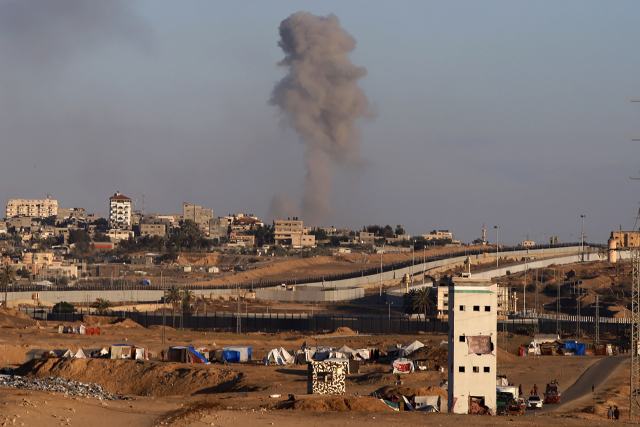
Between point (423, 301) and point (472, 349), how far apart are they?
58.0m

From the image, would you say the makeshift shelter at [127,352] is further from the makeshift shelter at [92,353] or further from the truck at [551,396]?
the truck at [551,396]

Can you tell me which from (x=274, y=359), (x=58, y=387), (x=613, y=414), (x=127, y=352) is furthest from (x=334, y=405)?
(x=127, y=352)

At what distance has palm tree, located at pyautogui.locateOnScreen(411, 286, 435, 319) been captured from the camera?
93.0 m

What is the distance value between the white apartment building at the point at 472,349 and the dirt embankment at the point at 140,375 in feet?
49.5

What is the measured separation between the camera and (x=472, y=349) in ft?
116

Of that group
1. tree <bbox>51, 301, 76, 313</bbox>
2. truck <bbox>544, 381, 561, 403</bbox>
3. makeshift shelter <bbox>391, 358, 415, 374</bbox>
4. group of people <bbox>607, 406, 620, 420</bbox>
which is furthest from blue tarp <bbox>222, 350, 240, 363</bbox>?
tree <bbox>51, 301, 76, 313</bbox>

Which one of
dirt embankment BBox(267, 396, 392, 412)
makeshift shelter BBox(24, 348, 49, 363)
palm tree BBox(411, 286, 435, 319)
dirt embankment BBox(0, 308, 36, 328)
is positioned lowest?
makeshift shelter BBox(24, 348, 49, 363)

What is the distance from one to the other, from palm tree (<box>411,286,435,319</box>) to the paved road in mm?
32769

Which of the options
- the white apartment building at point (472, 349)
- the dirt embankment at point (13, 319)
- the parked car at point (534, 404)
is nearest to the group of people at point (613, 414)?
the parked car at point (534, 404)

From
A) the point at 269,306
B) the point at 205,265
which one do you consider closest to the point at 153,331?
the point at 269,306

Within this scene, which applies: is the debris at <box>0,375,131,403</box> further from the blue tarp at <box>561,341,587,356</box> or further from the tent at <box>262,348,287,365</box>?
the blue tarp at <box>561,341,587,356</box>

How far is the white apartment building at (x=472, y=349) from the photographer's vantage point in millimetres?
35188

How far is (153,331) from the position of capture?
7638cm

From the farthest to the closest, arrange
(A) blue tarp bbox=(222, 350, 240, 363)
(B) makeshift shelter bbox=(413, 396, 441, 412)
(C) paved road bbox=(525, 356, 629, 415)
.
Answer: (A) blue tarp bbox=(222, 350, 240, 363), (C) paved road bbox=(525, 356, 629, 415), (B) makeshift shelter bbox=(413, 396, 441, 412)
